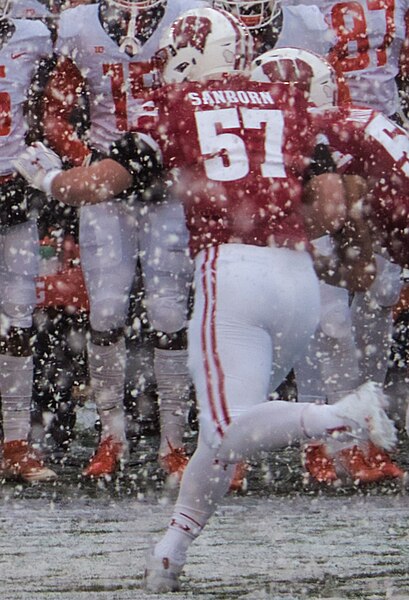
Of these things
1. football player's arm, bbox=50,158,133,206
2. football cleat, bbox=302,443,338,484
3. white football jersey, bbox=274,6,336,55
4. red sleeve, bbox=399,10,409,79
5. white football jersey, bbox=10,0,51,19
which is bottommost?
football cleat, bbox=302,443,338,484

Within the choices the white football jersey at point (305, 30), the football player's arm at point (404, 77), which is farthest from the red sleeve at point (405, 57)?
the white football jersey at point (305, 30)

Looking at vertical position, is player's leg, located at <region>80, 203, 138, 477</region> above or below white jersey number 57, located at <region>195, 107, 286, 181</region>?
below

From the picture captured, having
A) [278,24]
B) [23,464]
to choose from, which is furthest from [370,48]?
[23,464]

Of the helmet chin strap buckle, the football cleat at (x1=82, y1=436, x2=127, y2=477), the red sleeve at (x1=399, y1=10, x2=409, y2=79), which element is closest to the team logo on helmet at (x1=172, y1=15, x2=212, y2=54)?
the helmet chin strap buckle

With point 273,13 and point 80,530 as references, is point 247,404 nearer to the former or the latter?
point 80,530

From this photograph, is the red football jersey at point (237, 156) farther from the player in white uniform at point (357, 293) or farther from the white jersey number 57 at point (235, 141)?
the player in white uniform at point (357, 293)

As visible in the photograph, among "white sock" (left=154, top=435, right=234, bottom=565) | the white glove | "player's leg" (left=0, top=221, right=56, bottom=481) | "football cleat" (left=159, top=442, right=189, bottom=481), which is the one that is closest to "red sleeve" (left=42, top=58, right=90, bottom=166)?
"player's leg" (left=0, top=221, right=56, bottom=481)

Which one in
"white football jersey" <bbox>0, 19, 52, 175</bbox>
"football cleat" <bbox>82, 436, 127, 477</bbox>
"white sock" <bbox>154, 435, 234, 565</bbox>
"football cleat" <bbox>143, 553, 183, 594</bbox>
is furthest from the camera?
"white football jersey" <bbox>0, 19, 52, 175</bbox>

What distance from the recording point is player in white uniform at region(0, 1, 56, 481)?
689 centimetres

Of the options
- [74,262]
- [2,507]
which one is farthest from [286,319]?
[74,262]

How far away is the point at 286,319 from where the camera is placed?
467cm

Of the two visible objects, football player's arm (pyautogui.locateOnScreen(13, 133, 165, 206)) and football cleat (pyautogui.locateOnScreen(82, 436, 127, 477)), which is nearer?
football player's arm (pyautogui.locateOnScreen(13, 133, 165, 206))

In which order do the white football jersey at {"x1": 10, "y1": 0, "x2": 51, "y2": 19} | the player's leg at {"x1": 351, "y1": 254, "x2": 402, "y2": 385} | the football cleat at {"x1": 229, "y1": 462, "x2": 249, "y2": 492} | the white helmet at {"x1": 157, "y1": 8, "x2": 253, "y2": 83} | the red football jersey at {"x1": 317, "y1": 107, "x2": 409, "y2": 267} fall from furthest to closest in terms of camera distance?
the white football jersey at {"x1": 10, "y1": 0, "x2": 51, "y2": 19}
the player's leg at {"x1": 351, "y1": 254, "x2": 402, "y2": 385}
the football cleat at {"x1": 229, "y1": 462, "x2": 249, "y2": 492}
the red football jersey at {"x1": 317, "y1": 107, "x2": 409, "y2": 267}
the white helmet at {"x1": 157, "y1": 8, "x2": 253, "y2": 83}

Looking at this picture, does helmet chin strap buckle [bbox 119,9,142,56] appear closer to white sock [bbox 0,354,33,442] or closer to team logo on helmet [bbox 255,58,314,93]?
team logo on helmet [bbox 255,58,314,93]
